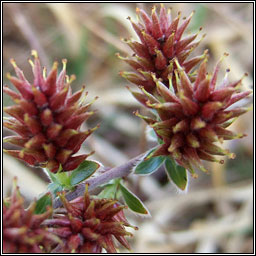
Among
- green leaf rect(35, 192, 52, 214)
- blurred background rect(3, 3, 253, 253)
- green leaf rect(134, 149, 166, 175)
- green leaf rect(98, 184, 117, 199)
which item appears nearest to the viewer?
green leaf rect(35, 192, 52, 214)

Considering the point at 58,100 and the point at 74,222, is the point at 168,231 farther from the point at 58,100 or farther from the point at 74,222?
the point at 58,100

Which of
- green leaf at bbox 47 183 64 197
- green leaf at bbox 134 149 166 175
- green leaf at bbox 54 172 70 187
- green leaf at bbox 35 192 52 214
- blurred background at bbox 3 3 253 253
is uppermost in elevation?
blurred background at bbox 3 3 253 253

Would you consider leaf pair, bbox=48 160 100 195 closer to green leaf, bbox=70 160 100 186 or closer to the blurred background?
green leaf, bbox=70 160 100 186

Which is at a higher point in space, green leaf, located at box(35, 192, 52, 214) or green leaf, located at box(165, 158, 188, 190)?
green leaf, located at box(165, 158, 188, 190)

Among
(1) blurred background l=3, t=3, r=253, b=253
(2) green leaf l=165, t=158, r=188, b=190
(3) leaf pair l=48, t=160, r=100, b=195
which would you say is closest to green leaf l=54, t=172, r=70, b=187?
(3) leaf pair l=48, t=160, r=100, b=195

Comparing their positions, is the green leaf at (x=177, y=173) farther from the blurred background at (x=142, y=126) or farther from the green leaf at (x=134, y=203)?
the blurred background at (x=142, y=126)
